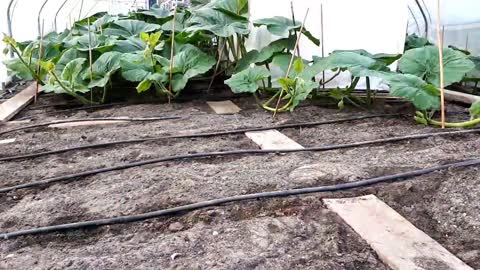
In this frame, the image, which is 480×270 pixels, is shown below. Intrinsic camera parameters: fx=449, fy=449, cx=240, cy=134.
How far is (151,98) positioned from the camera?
241cm

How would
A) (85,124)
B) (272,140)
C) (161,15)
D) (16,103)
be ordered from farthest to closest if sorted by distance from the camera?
(161,15) < (16,103) < (85,124) < (272,140)

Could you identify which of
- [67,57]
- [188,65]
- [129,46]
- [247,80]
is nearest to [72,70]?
[67,57]

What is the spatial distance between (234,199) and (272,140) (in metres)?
0.56

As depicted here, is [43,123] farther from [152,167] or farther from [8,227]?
[8,227]

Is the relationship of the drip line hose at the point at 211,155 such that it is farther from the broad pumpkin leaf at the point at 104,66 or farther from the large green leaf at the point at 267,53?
the broad pumpkin leaf at the point at 104,66

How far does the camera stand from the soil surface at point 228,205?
0.80 metres

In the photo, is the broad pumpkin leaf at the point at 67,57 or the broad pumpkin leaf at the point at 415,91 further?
the broad pumpkin leaf at the point at 67,57

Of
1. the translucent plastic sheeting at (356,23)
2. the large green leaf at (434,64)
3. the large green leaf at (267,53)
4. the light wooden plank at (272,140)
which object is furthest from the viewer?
the translucent plastic sheeting at (356,23)

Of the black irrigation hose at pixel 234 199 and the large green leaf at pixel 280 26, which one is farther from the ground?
the large green leaf at pixel 280 26

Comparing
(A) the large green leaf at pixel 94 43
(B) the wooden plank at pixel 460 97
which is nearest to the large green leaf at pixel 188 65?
(A) the large green leaf at pixel 94 43

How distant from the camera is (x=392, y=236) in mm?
835

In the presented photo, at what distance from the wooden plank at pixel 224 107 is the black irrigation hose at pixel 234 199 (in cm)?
108

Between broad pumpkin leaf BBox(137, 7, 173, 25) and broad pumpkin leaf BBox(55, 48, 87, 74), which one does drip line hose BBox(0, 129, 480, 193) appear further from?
broad pumpkin leaf BBox(137, 7, 173, 25)

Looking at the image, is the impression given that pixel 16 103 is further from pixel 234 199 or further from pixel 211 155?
pixel 234 199
